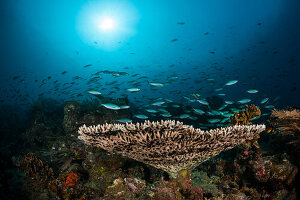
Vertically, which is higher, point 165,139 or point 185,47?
point 185,47

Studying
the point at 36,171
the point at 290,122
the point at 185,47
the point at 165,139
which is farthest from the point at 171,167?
the point at 185,47

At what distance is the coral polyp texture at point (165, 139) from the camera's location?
2371 millimetres

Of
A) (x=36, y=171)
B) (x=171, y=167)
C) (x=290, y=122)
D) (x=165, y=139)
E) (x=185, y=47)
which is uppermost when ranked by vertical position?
(x=185, y=47)

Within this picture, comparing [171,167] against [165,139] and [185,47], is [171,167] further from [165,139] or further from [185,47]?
[185,47]

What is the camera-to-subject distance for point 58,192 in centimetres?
377

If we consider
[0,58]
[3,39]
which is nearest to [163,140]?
[3,39]

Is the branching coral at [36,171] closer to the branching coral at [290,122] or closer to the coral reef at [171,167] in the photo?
the coral reef at [171,167]

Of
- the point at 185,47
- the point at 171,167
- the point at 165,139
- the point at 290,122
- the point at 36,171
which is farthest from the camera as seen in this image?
the point at 185,47

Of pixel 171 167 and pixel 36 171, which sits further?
pixel 36 171

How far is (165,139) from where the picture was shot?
7.64 ft

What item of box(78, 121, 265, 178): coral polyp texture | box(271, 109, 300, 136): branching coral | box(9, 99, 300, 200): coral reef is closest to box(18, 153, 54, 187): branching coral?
box(9, 99, 300, 200): coral reef

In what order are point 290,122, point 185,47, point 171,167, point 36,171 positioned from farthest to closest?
point 185,47 < point 36,171 < point 290,122 < point 171,167

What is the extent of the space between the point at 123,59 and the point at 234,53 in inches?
2817

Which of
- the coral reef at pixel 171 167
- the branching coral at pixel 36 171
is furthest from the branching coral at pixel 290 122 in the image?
the branching coral at pixel 36 171
